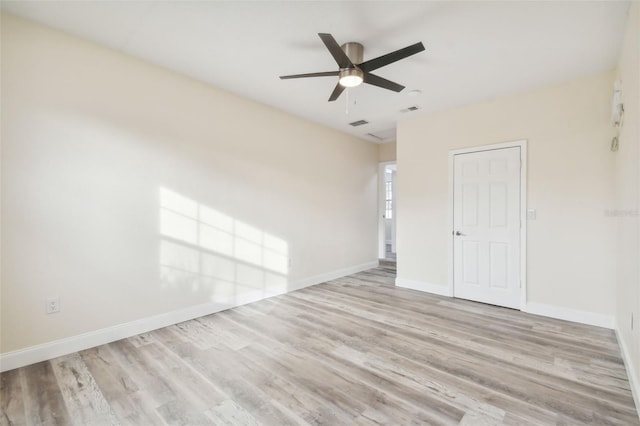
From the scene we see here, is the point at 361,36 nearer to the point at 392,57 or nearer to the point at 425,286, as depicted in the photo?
the point at 392,57

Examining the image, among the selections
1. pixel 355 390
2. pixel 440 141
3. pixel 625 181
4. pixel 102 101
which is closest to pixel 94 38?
pixel 102 101

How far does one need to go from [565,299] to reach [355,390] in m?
2.91

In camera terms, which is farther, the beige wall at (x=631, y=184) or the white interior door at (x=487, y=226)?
the white interior door at (x=487, y=226)

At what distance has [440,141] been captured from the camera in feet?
14.3

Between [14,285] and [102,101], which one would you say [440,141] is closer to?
[102,101]

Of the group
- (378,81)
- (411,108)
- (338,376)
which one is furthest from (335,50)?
(338,376)

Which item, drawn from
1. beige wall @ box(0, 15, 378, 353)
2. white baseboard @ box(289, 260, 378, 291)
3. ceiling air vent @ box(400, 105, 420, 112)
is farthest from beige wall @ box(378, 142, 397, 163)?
beige wall @ box(0, 15, 378, 353)

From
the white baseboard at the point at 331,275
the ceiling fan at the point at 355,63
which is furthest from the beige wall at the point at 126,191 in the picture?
the ceiling fan at the point at 355,63

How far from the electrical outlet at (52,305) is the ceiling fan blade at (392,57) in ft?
10.7

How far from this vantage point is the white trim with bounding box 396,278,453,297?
431cm

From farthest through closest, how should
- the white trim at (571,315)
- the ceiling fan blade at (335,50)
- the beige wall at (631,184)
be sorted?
the white trim at (571,315)
the ceiling fan blade at (335,50)
the beige wall at (631,184)

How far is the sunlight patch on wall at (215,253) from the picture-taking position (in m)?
3.17

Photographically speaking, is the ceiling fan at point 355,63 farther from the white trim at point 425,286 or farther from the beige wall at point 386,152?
the beige wall at point 386,152

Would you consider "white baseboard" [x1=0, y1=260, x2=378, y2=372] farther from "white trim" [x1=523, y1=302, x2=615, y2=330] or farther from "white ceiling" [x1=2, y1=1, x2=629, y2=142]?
"white trim" [x1=523, y1=302, x2=615, y2=330]
